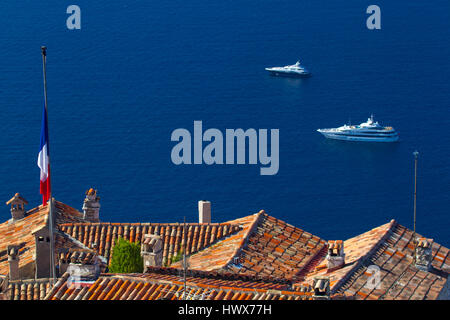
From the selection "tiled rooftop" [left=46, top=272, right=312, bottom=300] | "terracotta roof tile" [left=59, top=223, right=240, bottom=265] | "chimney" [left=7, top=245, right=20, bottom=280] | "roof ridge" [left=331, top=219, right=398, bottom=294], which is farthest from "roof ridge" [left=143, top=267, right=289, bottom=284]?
"terracotta roof tile" [left=59, top=223, right=240, bottom=265]

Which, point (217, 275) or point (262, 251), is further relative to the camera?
point (262, 251)

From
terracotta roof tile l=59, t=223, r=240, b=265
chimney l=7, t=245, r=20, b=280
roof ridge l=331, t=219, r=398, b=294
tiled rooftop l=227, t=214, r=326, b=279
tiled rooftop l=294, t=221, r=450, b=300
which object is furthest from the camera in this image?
terracotta roof tile l=59, t=223, r=240, b=265

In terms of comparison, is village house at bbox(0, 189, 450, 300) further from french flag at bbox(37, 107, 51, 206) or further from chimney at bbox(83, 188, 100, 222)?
french flag at bbox(37, 107, 51, 206)

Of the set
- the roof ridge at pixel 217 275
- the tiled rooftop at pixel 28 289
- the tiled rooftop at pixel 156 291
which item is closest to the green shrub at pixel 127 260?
the tiled rooftop at pixel 28 289

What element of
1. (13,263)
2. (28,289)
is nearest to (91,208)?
(13,263)

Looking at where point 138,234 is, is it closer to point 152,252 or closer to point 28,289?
point 152,252
